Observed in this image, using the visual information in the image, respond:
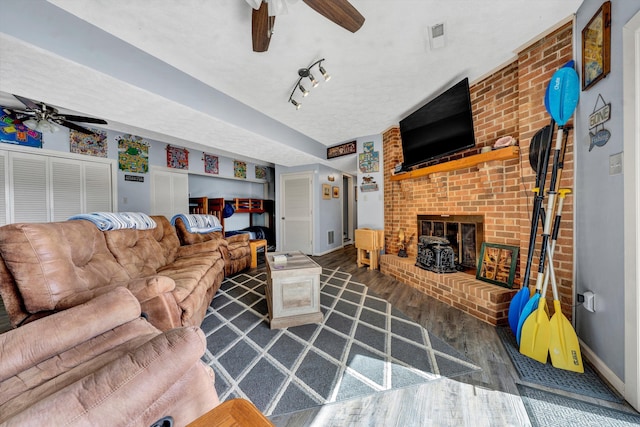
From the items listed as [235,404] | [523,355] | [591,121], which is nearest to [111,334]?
[235,404]

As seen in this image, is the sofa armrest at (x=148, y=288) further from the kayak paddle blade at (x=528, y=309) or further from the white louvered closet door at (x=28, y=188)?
the white louvered closet door at (x=28, y=188)

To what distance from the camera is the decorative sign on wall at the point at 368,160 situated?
12.6 ft

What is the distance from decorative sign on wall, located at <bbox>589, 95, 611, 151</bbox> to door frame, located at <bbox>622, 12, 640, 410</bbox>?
0.53 ft

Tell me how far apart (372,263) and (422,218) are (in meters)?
1.11

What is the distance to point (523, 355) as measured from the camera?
1.52m

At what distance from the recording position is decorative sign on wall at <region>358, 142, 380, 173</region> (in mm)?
3838

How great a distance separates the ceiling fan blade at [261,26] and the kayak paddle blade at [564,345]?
2527 millimetres

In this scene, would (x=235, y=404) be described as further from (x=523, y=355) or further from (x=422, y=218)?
(x=422, y=218)

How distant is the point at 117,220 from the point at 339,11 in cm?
257

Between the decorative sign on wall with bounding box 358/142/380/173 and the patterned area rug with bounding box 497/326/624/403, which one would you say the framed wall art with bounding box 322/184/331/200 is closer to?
the decorative sign on wall with bounding box 358/142/380/173

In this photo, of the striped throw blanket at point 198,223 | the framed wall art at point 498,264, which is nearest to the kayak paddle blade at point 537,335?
the framed wall art at point 498,264

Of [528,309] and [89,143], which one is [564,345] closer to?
[528,309]

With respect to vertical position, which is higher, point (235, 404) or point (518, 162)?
point (518, 162)

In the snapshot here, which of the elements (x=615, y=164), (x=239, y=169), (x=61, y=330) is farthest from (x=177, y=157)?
(x=615, y=164)
